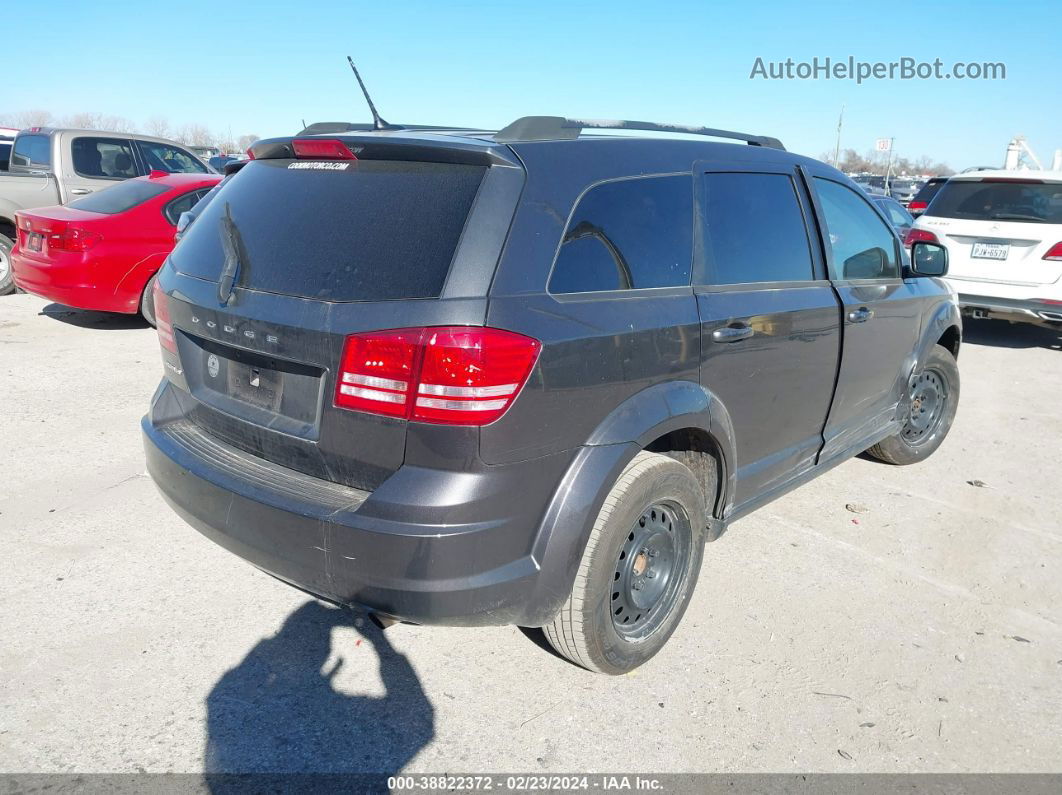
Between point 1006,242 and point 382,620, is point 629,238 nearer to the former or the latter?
point 382,620

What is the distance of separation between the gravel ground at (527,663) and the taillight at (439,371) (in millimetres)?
1108

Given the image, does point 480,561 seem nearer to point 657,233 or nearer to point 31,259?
point 657,233

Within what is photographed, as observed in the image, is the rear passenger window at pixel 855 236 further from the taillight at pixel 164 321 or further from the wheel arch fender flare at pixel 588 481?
the taillight at pixel 164 321

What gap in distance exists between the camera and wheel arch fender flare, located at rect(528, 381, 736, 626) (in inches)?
98.1

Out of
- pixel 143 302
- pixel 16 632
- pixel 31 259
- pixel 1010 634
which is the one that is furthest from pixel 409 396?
pixel 31 259

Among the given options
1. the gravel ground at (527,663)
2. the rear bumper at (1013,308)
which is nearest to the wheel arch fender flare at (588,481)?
the gravel ground at (527,663)

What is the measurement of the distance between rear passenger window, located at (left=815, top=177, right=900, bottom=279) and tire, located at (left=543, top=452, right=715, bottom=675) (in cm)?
157

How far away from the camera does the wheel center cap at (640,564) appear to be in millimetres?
2976

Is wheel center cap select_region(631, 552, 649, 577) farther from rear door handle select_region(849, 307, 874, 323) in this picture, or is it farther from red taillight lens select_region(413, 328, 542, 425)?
rear door handle select_region(849, 307, 874, 323)

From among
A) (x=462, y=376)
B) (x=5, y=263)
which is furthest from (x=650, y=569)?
(x=5, y=263)

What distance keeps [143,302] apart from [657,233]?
625 centimetres

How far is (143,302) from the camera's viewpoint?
25.0ft

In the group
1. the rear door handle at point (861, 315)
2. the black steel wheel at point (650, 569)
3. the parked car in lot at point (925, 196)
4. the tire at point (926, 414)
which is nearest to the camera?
the black steel wheel at point (650, 569)

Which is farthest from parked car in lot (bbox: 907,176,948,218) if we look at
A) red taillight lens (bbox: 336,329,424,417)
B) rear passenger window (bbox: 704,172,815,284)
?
red taillight lens (bbox: 336,329,424,417)
